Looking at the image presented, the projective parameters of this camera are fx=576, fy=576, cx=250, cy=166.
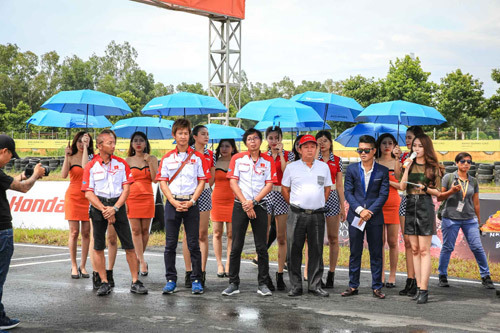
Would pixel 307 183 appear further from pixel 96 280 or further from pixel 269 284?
pixel 96 280

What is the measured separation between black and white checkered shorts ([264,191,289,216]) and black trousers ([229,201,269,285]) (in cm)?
A: 34

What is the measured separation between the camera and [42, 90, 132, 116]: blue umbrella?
846 cm

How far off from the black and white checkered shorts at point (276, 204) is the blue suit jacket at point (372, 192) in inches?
33.0

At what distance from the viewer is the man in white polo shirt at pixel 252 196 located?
710 cm

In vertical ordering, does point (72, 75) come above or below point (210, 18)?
above

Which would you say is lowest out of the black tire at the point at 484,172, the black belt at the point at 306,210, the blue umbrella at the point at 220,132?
the black tire at the point at 484,172

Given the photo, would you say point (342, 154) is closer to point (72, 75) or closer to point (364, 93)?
point (364, 93)

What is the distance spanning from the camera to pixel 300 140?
24.0ft

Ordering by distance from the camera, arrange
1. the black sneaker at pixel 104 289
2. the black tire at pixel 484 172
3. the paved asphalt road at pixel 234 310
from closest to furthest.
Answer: the paved asphalt road at pixel 234 310
the black sneaker at pixel 104 289
the black tire at pixel 484 172

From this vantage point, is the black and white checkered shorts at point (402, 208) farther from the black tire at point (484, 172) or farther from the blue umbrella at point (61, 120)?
the black tire at point (484, 172)

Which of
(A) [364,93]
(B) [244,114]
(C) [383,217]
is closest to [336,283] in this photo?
(C) [383,217]

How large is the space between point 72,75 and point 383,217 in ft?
278

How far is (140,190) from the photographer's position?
8086 mm

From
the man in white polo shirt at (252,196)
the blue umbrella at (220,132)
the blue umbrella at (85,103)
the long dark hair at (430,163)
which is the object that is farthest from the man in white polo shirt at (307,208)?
the blue umbrella at (85,103)
